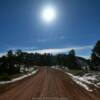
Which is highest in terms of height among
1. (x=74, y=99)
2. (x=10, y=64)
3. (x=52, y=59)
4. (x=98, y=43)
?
(x=52, y=59)

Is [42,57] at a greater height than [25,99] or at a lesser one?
greater

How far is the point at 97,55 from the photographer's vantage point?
66.3m

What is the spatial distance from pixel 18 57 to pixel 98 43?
26.6m

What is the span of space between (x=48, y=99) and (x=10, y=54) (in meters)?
53.6

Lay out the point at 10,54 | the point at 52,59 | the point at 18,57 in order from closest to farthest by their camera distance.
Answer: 1. the point at 10,54
2. the point at 18,57
3. the point at 52,59

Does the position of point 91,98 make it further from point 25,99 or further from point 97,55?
point 97,55

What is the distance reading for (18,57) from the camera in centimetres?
7100

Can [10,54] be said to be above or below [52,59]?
below

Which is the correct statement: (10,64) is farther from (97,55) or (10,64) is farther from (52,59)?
(52,59)

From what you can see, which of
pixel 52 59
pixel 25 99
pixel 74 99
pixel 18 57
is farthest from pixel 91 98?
pixel 52 59

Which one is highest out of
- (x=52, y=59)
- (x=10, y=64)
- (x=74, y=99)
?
(x=52, y=59)

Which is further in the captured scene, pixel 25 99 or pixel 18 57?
pixel 18 57

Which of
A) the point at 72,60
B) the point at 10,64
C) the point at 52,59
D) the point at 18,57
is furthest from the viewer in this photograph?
the point at 52,59

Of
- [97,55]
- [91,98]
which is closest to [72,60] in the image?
[97,55]
